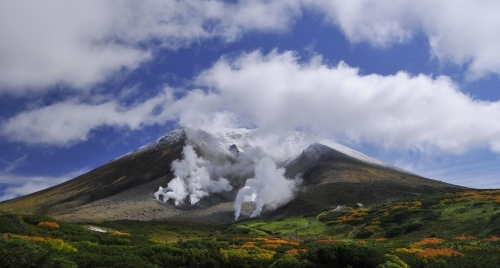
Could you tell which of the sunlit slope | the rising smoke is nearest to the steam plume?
the rising smoke

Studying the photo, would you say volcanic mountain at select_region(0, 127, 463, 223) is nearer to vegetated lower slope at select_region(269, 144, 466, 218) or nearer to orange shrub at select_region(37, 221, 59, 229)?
vegetated lower slope at select_region(269, 144, 466, 218)

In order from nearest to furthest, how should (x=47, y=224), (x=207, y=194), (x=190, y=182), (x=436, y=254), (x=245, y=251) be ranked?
(x=436, y=254), (x=245, y=251), (x=47, y=224), (x=207, y=194), (x=190, y=182)

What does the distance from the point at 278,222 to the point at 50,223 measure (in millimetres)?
49817

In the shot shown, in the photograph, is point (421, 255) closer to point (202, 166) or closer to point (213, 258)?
point (213, 258)

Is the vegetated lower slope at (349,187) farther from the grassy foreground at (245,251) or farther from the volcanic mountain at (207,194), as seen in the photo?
the grassy foreground at (245,251)

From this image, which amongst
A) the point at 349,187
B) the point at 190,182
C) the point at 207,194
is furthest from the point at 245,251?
the point at 190,182

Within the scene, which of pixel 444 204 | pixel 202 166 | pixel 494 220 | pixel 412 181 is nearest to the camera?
pixel 494 220

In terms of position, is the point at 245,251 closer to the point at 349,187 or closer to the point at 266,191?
the point at 349,187

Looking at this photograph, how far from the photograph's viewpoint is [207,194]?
147 metres

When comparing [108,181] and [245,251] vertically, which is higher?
[108,181]

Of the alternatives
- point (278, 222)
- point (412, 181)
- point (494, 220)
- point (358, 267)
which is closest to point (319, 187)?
point (412, 181)

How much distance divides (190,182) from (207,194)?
8.63m

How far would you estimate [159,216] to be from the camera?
346 ft

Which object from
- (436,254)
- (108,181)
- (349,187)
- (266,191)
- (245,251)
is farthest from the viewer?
(108,181)
